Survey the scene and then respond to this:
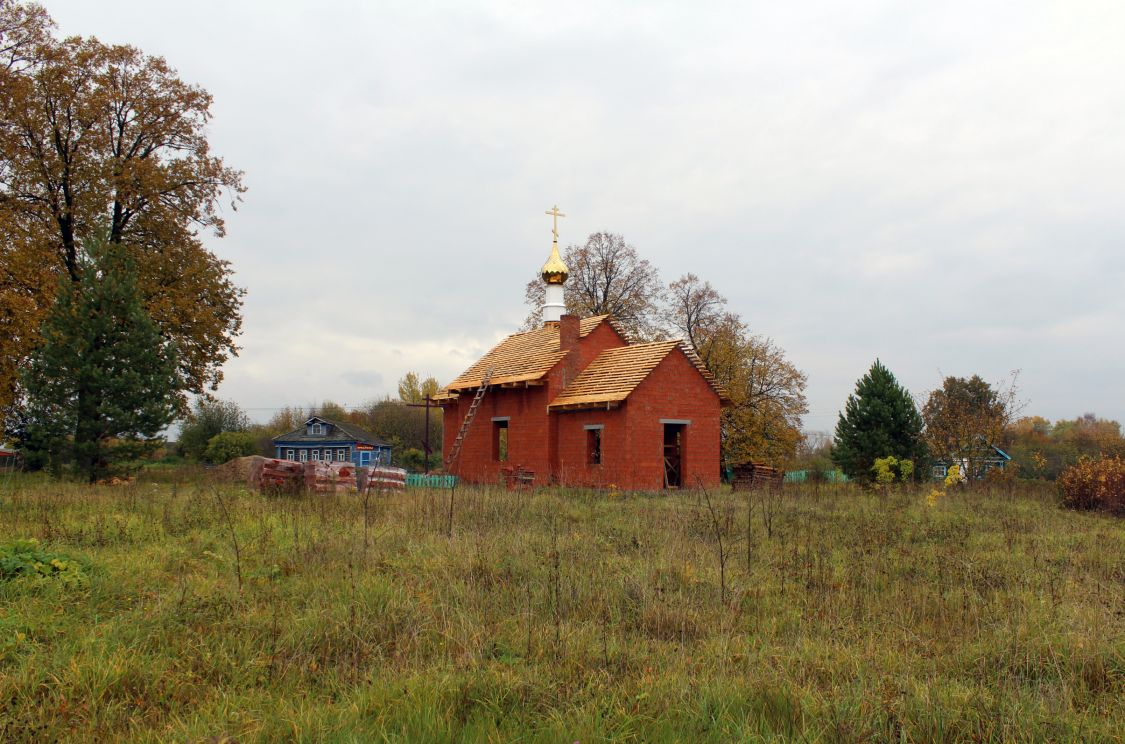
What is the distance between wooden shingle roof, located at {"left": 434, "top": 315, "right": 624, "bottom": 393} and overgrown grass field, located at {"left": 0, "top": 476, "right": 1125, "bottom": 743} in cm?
1412

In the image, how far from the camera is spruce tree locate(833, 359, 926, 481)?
26.8 meters

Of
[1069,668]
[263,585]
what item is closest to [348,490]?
[263,585]

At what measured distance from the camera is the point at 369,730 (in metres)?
4.26

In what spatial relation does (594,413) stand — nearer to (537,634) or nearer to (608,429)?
(608,429)

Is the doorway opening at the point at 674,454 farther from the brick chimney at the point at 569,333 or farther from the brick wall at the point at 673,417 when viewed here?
the brick chimney at the point at 569,333

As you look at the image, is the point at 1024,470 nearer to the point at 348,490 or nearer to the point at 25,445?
the point at 348,490

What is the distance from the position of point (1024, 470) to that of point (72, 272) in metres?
44.5

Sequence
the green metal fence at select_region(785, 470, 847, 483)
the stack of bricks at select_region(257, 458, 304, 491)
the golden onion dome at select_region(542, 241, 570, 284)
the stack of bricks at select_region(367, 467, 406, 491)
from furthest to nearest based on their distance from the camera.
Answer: the green metal fence at select_region(785, 470, 847, 483), the golden onion dome at select_region(542, 241, 570, 284), the stack of bricks at select_region(367, 467, 406, 491), the stack of bricks at select_region(257, 458, 304, 491)

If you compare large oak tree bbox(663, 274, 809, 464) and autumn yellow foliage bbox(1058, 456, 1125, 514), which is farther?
large oak tree bbox(663, 274, 809, 464)

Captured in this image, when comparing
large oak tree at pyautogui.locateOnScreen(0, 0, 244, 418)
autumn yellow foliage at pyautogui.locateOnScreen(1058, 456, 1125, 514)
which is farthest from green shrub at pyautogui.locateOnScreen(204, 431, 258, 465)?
autumn yellow foliage at pyautogui.locateOnScreen(1058, 456, 1125, 514)

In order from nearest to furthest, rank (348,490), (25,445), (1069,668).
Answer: (1069,668) < (348,490) < (25,445)

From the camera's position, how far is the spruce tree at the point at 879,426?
1054 inches

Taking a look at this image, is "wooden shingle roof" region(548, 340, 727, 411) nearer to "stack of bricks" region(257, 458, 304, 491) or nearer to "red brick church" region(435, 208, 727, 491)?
"red brick church" region(435, 208, 727, 491)

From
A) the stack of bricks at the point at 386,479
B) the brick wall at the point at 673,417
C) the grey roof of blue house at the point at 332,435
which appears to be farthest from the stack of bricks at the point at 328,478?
the grey roof of blue house at the point at 332,435
